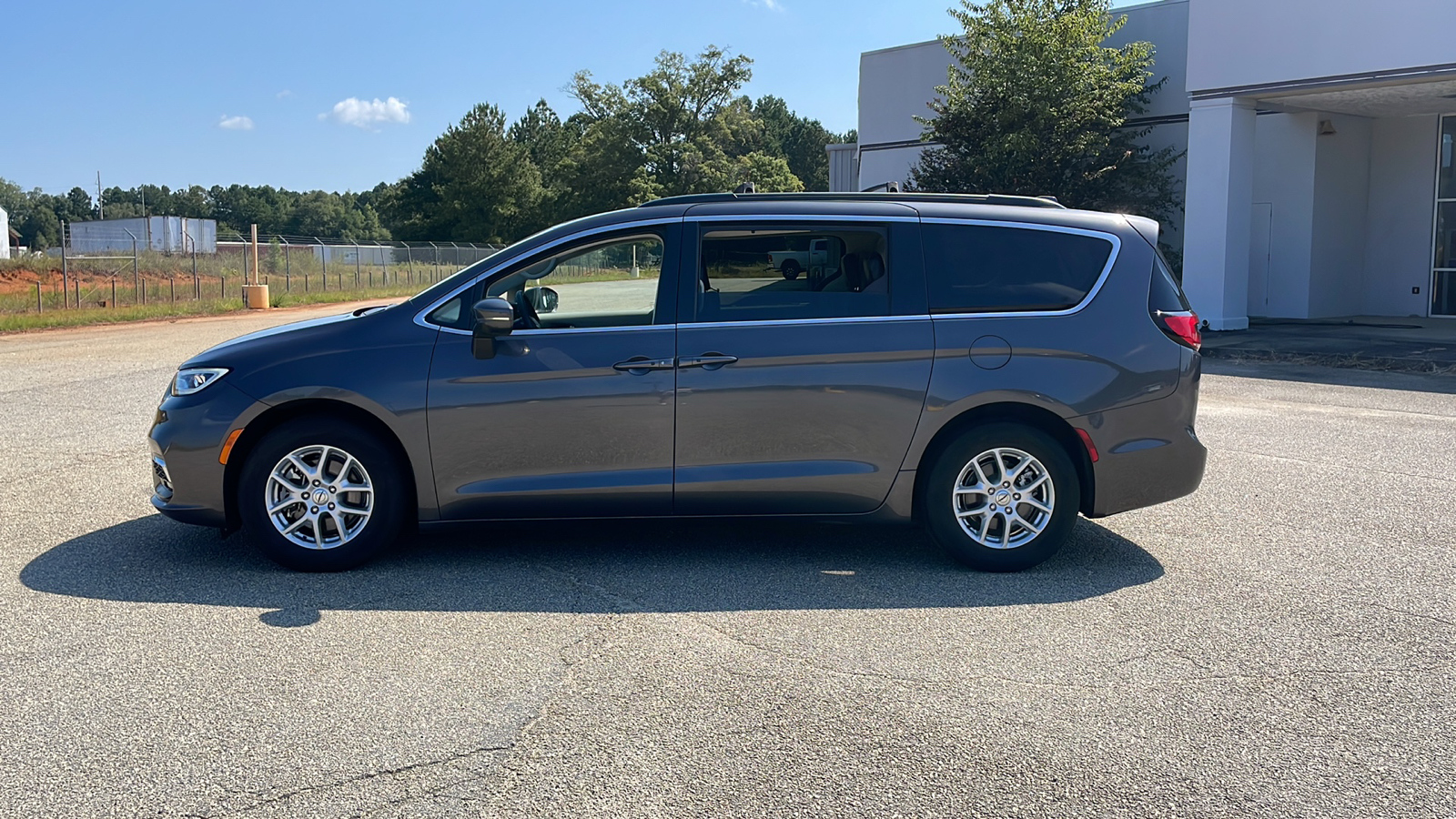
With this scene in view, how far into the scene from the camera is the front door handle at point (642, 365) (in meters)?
5.57

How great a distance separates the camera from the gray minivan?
18.3ft

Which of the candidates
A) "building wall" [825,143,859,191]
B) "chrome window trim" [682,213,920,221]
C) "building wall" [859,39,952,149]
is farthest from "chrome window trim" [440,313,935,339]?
"building wall" [825,143,859,191]

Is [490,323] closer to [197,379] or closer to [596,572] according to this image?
[596,572]

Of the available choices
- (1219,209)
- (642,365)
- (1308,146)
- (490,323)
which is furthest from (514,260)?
(1308,146)

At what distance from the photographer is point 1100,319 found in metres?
5.73

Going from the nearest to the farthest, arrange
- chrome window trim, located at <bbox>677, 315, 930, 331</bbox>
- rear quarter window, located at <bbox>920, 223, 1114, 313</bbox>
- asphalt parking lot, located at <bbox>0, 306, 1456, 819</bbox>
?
1. asphalt parking lot, located at <bbox>0, 306, 1456, 819</bbox>
2. chrome window trim, located at <bbox>677, 315, 930, 331</bbox>
3. rear quarter window, located at <bbox>920, 223, 1114, 313</bbox>

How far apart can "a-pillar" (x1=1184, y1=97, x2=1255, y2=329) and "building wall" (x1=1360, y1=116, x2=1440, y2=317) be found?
5552mm

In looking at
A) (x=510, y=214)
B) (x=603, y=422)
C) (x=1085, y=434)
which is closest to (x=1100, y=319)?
(x=1085, y=434)

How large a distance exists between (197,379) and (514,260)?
64.4 inches

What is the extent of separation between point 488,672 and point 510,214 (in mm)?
81457

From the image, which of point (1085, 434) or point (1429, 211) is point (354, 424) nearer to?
point (1085, 434)

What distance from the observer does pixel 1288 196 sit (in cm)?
2328

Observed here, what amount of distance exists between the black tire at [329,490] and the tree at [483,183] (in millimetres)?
78742

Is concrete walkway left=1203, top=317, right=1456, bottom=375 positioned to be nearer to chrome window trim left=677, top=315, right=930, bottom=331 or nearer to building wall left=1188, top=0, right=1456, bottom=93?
building wall left=1188, top=0, right=1456, bottom=93
